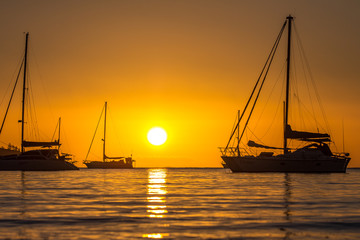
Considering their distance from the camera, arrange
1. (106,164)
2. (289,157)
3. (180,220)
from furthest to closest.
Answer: (106,164), (289,157), (180,220)

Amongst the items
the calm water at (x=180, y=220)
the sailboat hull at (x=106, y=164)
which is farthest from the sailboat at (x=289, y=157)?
the sailboat hull at (x=106, y=164)

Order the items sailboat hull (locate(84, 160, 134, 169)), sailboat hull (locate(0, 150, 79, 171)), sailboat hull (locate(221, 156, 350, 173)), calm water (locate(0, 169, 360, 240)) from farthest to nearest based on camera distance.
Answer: sailboat hull (locate(84, 160, 134, 169)), sailboat hull (locate(0, 150, 79, 171)), sailboat hull (locate(221, 156, 350, 173)), calm water (locate(0, 169, 360, 240))

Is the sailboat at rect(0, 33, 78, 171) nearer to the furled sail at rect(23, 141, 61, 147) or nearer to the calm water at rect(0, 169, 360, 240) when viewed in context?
the furled sail at rect(23, 141, 61, 147)

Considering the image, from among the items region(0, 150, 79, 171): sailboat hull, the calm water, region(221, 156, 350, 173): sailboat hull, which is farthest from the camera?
region(0, 150, 79, 171): sailboat hull

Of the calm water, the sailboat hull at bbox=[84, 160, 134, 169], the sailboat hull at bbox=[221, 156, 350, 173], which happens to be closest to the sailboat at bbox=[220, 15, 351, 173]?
the sailboat hull at bbox=[221, 156, 350, 173]

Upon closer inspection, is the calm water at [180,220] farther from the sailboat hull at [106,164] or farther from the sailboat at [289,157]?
the sailboat hull at [106,164]

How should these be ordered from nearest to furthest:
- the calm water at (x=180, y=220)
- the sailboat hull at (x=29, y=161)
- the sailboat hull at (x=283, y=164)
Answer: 1. the calm water at (x=180, y=220)
2. the sailboat hull at (x=283, y=164)
3. the sailboat hull at (x=29, y=161)

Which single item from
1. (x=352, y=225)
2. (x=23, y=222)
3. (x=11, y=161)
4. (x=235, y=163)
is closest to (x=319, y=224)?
(x=352, y=225)

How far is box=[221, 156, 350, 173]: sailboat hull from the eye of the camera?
226ft

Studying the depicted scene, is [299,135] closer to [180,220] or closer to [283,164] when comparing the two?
[283,164]

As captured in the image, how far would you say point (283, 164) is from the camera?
68938mm

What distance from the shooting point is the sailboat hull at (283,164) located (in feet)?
226

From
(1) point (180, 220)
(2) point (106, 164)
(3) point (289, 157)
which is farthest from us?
(2) point (106, 164)

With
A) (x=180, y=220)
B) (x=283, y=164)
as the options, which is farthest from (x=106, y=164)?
(x=180, y=220)
